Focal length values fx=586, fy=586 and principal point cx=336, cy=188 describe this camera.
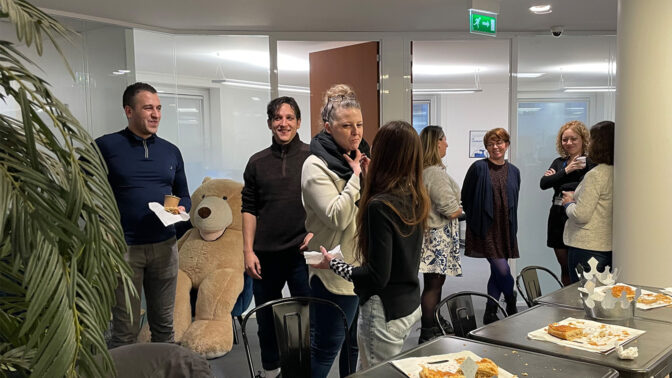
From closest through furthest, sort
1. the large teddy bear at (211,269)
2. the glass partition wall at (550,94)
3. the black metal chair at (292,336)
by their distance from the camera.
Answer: the black metal chair at (292,336), the large teddy bear at (211,269), the glass partition wall at (550,94)

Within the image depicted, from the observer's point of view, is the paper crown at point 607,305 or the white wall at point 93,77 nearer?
the paper crown at point 607,305

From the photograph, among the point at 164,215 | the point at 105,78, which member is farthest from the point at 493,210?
the point at 105,78

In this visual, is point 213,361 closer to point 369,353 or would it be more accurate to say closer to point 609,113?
point 369,353

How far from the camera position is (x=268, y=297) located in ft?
10.1

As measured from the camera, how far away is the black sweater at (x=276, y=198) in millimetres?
3006

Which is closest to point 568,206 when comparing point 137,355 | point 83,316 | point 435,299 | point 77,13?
point 435,299

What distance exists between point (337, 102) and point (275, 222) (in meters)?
0.80

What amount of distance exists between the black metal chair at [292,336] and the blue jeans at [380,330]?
0.90ft

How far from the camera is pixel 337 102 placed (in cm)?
Result: 252

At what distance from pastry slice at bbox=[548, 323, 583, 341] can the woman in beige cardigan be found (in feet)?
5.61

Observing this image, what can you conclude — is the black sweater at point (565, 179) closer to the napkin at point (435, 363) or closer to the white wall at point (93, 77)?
the napkin at point (435, 363)

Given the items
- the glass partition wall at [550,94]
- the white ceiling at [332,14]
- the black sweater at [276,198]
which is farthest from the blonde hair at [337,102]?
the glass partition wall at [550,94]

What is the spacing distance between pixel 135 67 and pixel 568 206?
3.52 metres

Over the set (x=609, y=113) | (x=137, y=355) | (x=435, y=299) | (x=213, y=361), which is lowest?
(x=213, y=361)
